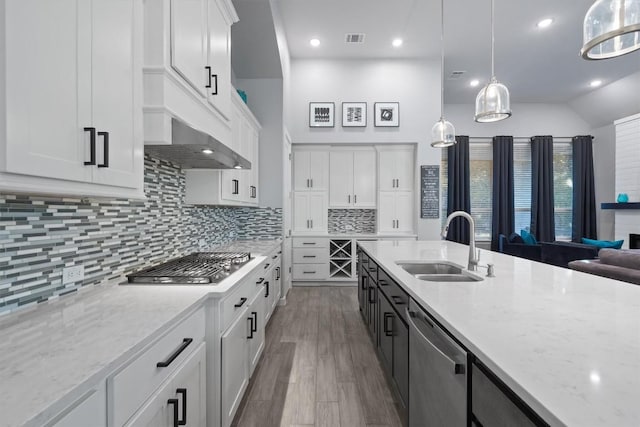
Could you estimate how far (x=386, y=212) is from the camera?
5.30m

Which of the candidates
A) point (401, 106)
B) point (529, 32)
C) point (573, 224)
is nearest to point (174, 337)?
point (401, 106)

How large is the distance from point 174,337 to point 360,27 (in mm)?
4545

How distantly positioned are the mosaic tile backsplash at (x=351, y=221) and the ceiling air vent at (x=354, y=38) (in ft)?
9.02

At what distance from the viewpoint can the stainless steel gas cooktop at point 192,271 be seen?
1.58 metres

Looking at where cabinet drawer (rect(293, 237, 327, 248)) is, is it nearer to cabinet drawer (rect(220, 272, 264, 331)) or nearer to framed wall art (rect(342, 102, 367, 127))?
framed wall art (rect(342, 102, 367, 127))

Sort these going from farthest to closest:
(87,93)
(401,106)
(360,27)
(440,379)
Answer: (401,106) < (360,27) < (440,379) < (87,93)

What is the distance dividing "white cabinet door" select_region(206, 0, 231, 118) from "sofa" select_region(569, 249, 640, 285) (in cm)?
374

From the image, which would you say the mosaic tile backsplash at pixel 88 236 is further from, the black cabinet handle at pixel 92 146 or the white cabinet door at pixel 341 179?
the white cabinet door at pixel 341 179

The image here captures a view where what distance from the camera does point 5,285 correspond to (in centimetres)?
107

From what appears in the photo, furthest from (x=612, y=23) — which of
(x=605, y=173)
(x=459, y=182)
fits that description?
(x=605, y=173)

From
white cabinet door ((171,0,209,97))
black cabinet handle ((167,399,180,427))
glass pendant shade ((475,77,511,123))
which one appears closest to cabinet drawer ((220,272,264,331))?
black cabinet handle ((167,399,180,427))

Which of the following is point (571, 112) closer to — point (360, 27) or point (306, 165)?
point (360, 27)

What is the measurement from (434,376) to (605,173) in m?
7.98

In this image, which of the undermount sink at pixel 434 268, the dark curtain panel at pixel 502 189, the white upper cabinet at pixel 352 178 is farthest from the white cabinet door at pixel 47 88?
the dark curtain panel at pixel 502 189
